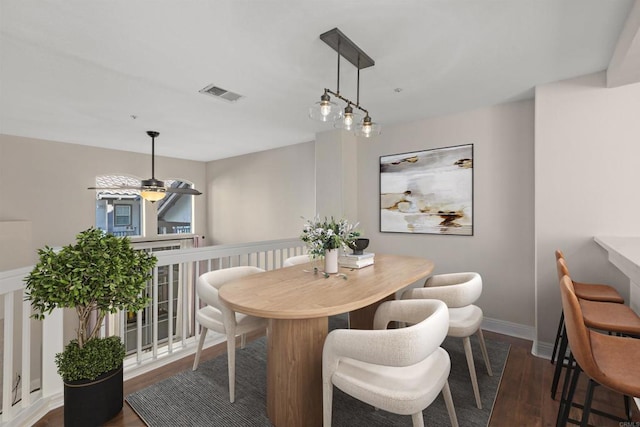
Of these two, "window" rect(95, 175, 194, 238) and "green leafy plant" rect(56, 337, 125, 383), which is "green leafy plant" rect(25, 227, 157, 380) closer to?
"green leafy plant" rect(56, 337, 125, 383)

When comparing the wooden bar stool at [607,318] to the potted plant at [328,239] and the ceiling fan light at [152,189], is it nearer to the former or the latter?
the potted plant at [328,239]

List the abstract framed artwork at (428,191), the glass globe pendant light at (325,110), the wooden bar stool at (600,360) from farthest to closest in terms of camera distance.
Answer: the abstract framed artwork at (428,191), the glass globe pendant light at (325,110), the wooden bar stool at (600,360)

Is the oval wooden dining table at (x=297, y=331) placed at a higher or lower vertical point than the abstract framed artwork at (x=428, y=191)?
lower

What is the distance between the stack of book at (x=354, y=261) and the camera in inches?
98.1

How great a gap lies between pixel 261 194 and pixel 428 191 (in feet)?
10.5

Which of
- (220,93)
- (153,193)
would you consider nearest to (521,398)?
(220,93)

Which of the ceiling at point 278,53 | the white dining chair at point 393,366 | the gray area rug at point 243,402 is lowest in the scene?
the gray area rug at point 243,402

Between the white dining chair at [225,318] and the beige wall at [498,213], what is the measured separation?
2365 mm

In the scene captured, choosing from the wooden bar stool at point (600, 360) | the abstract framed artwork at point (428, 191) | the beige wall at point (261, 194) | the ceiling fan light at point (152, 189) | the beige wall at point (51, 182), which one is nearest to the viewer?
the wooden bar stool at point (600, 360)

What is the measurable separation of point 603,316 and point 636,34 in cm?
167

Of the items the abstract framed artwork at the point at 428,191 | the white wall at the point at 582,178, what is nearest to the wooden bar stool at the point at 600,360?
the white wall at the point at 582,178

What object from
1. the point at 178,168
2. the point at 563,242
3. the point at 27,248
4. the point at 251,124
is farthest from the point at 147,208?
the point at 563,242

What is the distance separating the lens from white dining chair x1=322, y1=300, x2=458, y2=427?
1.26m

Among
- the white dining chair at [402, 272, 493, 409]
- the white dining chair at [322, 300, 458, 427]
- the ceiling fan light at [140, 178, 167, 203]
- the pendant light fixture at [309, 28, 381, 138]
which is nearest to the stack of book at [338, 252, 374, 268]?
the white dining chair at [402, 272, 493, 409]
